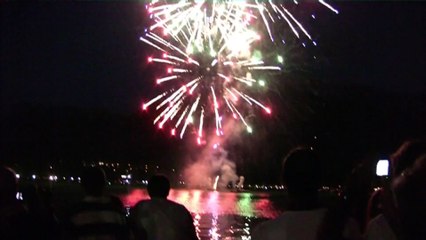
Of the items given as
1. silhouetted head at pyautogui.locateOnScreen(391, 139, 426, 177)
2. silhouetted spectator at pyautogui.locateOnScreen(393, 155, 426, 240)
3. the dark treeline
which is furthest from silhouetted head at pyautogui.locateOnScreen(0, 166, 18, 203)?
the dark treeline

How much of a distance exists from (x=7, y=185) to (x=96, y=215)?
119 centimetres

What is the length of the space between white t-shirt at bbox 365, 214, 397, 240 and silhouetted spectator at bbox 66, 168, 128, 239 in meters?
2.99

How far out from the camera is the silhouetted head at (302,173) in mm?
3959

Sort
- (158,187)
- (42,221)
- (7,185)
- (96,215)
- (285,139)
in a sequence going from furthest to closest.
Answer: (285,139) → (158,187) → (96,215) → (42,221) → (7,185)

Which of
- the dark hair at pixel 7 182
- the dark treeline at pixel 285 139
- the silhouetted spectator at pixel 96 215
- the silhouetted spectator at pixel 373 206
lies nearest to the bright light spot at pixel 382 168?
the silhouetted spectator at pixel 373 206

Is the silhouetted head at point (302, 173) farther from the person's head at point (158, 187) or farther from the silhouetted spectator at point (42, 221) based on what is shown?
the person's head at point (158, 187)

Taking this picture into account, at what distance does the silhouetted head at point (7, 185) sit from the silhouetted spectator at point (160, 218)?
160 cm

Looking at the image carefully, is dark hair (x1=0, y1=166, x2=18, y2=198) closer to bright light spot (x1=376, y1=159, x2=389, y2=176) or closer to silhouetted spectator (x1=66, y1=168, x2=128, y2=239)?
silhouetted spectator (x1=66, y1=168, x2=128, y2=239)

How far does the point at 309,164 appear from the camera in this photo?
3.97 meters

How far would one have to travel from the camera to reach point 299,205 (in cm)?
396

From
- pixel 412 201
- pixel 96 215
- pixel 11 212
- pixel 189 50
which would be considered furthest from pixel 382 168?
pixel 189 50

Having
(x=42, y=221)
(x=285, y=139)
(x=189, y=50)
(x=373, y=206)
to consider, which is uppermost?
(x=285, y=139)

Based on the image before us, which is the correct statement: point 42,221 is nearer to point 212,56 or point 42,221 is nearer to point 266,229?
point 266,229

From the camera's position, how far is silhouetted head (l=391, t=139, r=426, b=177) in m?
3.58
